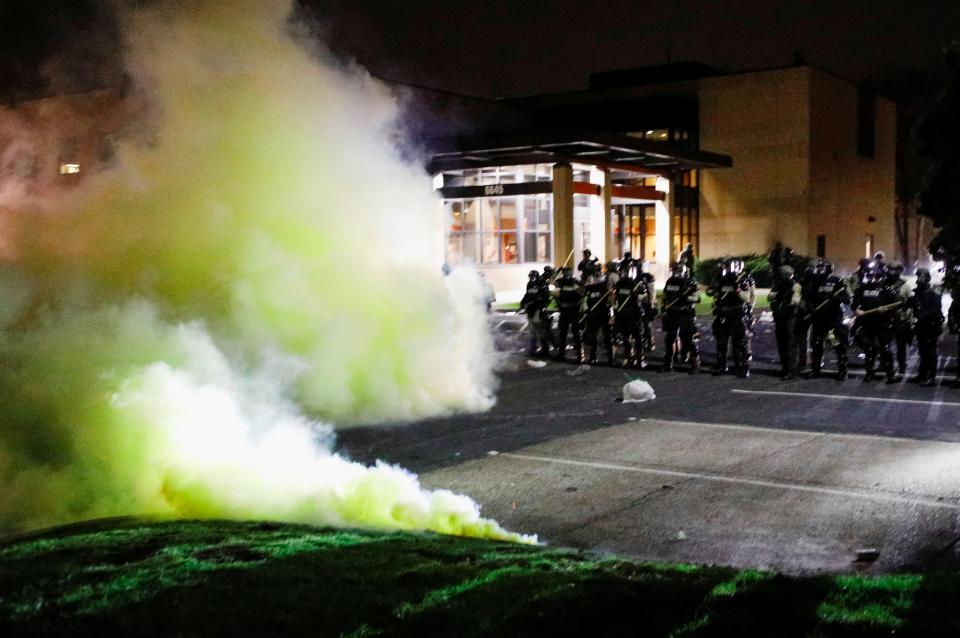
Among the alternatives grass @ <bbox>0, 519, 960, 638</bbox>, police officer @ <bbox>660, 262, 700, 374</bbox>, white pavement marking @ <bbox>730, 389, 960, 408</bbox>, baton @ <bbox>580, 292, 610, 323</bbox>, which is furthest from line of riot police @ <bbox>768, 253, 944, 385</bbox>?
grass @ <bbox>0, 519, 960, 638</bbox>

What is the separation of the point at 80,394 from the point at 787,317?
10428 millimetres

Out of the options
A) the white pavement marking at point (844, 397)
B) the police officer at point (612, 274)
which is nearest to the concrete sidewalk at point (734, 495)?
the white pavement marking at point (844, 397)

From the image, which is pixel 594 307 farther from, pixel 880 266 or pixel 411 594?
pixel 411 594

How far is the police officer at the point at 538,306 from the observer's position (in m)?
17.5

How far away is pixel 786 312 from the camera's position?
14.6 meters

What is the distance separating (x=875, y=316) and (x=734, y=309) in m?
2.00

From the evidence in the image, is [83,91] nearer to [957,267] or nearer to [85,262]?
[85,262]

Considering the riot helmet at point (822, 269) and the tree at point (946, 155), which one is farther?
the riot helmet at point (822, 269)

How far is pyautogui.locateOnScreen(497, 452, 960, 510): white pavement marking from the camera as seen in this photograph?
7391 millimetres

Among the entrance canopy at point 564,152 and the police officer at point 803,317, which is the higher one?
the entrance canopy at point 564,152

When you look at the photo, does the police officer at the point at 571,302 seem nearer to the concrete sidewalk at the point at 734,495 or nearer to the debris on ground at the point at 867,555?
the concrete sidewalk at the point at 734,495

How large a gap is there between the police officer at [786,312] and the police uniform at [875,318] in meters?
0.91

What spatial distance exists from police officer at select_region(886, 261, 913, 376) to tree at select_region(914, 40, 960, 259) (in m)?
3.07

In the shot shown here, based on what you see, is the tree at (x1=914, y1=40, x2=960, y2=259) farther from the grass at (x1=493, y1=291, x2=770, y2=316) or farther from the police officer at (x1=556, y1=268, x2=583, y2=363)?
the grass at (x1=493, y1=291, x2=770, y2=316)
